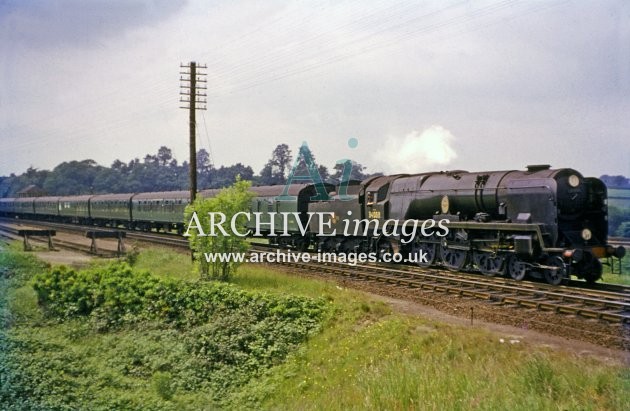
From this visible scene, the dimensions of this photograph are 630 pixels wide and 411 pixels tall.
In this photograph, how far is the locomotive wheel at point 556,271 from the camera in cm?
1469

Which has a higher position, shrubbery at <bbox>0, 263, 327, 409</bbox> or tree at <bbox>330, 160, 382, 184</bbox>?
tree at <bbox>330, 160, 382, 184</bbox>

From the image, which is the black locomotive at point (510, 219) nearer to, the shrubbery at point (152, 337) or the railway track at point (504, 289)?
the railway track at point (504, 289)

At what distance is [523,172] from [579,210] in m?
1.84

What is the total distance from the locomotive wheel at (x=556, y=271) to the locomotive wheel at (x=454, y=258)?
2882 millimetres

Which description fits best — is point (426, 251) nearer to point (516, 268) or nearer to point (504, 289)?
point (516, 268)

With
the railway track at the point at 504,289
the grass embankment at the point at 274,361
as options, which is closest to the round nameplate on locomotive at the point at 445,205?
the railway track at the point at 504,289

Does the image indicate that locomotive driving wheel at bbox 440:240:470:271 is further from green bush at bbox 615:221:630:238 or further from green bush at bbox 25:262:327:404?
green bush at bbox 25:262:327:404

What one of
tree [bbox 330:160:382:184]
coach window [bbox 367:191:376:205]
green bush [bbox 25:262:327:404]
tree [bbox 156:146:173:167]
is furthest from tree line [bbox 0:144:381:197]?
green bush [bbox 25:262:327:404]

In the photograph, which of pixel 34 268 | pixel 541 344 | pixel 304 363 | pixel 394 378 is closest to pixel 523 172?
pixel 541 344

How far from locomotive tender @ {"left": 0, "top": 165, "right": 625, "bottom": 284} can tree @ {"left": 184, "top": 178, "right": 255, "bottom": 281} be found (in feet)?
18.3

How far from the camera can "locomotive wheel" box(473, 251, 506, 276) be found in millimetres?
16531

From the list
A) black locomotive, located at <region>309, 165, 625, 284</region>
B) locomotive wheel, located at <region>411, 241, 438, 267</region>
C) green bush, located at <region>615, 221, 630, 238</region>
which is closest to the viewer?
black locomotive, located at <region>309, 165, 625, 284</region>

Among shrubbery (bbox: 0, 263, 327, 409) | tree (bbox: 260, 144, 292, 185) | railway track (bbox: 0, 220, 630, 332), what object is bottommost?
shrubbery (bbox: 0, 263, 327, 409)

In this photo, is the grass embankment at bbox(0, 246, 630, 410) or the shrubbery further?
the shrubbery
